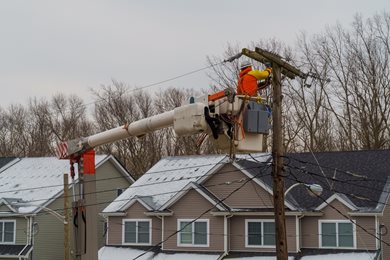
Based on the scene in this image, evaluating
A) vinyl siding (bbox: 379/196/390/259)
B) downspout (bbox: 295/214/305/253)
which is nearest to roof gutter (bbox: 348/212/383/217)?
vinyl siding (bbox: 379/196/390/259)

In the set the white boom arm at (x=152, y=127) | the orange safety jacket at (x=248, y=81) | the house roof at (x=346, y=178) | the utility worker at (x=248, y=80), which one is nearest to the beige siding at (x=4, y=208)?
the house roof at (x=346, y=178)

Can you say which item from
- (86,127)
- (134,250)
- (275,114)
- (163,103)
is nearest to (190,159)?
(134,250)

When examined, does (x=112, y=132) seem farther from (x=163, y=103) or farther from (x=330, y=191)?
(x=163, y=103)

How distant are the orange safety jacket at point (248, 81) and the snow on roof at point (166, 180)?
17511mm

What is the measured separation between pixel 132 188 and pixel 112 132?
20.2 metres

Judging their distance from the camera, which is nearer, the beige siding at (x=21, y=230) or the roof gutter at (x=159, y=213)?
the roof gutter at (x=159, y=213)

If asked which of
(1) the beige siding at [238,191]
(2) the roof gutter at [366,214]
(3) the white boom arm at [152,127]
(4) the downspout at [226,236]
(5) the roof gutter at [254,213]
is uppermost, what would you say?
(3) the white boom arm at [152,127]

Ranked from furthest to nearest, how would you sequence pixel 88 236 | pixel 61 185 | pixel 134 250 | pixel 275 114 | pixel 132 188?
pixel 61 185
pixel 132 188
pixel 134 250
pixel 275 114
pixel 88 236

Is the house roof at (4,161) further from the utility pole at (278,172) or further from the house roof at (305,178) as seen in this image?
the utility pole at (278,172)

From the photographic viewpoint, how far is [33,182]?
1527 inches

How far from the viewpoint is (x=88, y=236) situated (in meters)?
13.7

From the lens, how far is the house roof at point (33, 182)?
36.6 m

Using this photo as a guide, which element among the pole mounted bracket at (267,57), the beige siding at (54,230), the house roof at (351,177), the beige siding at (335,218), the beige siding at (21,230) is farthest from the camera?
the beige siding at (54,230)

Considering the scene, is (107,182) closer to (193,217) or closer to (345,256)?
(193,217)
